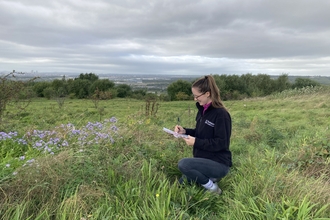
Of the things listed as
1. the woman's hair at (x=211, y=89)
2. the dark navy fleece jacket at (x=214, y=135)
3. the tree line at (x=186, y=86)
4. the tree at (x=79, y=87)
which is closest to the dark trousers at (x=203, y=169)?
the dark navy fleece jacket at (x=214, y=135)

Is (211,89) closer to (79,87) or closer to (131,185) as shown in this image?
(131,185)

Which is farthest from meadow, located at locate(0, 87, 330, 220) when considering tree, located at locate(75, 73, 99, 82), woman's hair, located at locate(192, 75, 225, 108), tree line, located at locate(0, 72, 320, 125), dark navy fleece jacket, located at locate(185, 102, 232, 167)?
tree, located at locate(75, 73, 99, 82)

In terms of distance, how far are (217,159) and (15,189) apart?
7.57ft

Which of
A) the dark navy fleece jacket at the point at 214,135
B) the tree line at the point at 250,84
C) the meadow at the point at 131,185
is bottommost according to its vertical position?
the tree line at the point at 250,84

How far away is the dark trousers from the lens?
10.5ft

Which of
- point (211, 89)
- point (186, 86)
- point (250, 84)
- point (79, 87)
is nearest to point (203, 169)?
point (211, 89)

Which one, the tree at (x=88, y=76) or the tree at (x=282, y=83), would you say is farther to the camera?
the tree at (x=88, y=76)

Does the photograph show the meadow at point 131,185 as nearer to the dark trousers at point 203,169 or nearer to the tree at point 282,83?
the dark trousers at point 203,169

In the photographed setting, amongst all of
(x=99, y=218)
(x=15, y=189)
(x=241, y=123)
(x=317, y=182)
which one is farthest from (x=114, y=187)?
(x=241, y=123)

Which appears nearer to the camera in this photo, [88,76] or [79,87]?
[79,87]

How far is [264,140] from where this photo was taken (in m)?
5.98

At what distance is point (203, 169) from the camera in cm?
320

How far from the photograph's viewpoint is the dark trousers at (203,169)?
319 centimetres

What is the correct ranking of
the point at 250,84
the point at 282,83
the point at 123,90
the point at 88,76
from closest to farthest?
1. the point at 282,83
2. the point at 123,90
3. the point at 250,84
4. the point at 88,76
